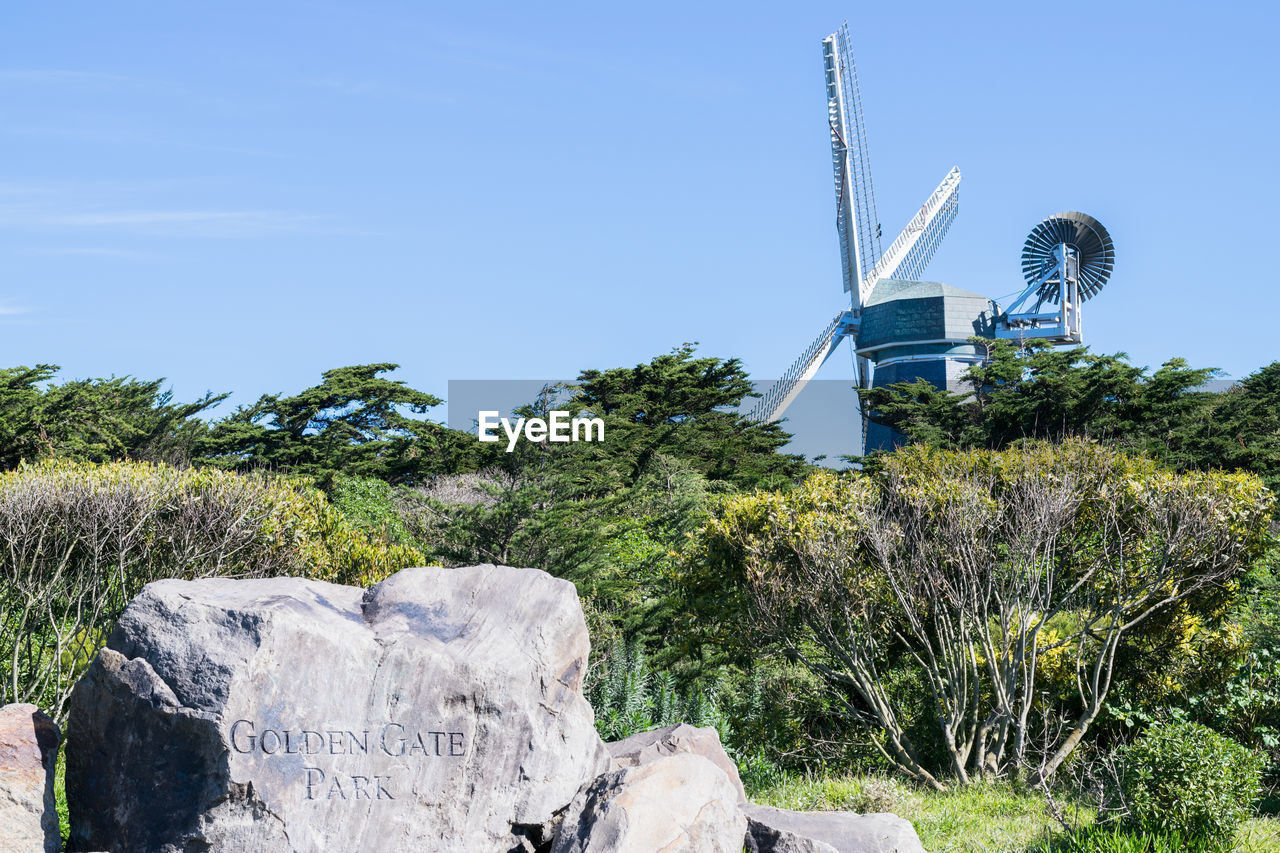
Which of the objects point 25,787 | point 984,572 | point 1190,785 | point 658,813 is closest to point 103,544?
point 25,787

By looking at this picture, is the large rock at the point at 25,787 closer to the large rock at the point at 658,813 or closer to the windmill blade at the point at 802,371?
the large rock at the point at 658,813

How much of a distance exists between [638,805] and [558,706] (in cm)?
75

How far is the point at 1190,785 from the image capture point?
23.5 ft

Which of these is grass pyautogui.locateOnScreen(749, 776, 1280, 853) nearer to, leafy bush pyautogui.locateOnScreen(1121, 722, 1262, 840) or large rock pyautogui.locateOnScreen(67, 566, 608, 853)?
leafy bush pyautogui.locateOnScreen(1121, 722, 1262, 840)

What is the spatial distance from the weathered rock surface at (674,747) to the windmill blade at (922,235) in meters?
35.7

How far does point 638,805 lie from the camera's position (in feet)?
19.9

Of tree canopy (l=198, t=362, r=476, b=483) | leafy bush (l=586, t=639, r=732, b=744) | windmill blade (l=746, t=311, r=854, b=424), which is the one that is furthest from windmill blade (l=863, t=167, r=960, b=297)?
leafy bush (l=586, t=639, r=732, b=744)

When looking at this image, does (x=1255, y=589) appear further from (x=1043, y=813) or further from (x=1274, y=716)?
(x=1043, y=813)

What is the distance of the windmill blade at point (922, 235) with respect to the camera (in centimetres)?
4334

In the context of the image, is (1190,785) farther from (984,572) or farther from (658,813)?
(658,813)

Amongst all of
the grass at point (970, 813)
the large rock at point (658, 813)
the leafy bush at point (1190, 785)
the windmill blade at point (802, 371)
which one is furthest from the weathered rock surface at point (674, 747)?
the windmill blade at point (802, 371)

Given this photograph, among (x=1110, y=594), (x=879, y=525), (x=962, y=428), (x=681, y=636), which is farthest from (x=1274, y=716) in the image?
(x=962, y=428)

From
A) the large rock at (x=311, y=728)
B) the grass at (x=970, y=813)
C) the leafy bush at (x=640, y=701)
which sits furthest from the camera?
the leafy bush at (x=640, y=701)

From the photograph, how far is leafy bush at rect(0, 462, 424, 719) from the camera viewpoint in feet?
34.7
